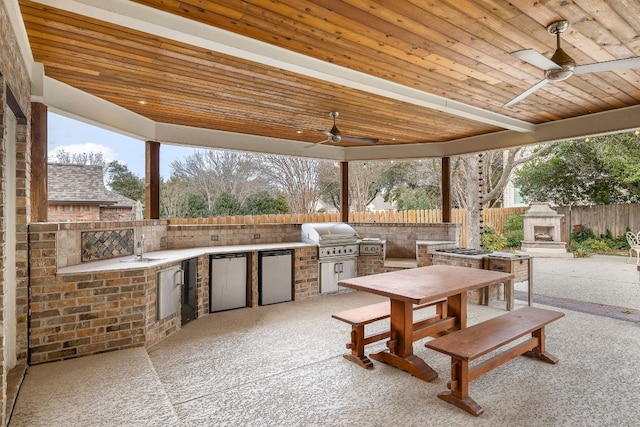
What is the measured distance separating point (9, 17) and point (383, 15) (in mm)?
2497

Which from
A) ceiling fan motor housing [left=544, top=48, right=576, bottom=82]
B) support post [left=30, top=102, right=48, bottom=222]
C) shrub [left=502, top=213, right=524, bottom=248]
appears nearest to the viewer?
ceiling fan motor housing [left=544, top=48, right=576, bottom=82]

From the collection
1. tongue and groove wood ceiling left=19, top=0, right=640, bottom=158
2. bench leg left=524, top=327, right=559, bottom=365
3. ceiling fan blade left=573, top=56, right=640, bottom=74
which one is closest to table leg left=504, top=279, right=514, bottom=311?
bench leg left=524, top=327, right=559, bottom=365

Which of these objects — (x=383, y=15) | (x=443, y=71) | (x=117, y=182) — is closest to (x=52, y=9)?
(x=383, y=15)

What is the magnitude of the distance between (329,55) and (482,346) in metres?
2.70

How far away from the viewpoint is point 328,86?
156 inches

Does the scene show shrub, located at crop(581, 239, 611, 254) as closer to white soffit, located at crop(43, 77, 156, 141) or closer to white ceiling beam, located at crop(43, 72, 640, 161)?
white ceiling beam, located at crop(43, 72, 640, 161)

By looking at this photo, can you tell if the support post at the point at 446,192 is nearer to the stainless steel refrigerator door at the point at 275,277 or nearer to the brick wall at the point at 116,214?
the stainless steel refrigerator door at the point at 275,277

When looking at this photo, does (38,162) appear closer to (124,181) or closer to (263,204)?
(124,181)

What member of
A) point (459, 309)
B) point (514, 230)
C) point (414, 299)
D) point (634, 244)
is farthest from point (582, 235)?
point (414, 299)

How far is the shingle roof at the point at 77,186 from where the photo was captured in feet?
25.5

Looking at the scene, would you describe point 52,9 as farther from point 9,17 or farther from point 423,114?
point 423,114

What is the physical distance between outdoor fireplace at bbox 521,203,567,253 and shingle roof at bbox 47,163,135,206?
11595 millimetres

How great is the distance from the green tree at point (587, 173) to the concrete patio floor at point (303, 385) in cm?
889

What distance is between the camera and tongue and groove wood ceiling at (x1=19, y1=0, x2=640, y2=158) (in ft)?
8.21
